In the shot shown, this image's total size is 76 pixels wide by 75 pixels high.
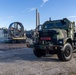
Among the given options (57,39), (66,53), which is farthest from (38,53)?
(66,53)

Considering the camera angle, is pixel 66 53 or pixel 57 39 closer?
pixel 66 53

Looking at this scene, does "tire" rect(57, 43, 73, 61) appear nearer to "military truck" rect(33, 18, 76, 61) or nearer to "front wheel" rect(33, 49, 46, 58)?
"military truck" rect(33, 18, 76, 61)

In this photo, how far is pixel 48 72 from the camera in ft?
24.0

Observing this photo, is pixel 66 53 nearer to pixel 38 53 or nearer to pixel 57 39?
pixel 57 39

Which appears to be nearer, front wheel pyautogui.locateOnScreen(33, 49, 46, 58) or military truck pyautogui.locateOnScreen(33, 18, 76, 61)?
military truck pyautogui.locateOnScreen(33, 18, 76, 61)

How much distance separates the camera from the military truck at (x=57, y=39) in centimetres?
1002

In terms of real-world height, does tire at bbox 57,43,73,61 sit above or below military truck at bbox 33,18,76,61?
below

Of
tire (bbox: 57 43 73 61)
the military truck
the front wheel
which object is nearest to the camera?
tire (bbox: 57 43 73 61)

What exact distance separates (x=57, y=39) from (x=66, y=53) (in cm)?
97

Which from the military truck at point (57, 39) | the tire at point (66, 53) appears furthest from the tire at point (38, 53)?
the tire at point (66, 53)

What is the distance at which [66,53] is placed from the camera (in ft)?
33.1

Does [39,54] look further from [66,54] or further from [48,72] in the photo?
[48,72]

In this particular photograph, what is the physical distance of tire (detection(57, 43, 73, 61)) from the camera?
32.3 ft

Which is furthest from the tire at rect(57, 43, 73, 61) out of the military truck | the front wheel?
the front wheel
